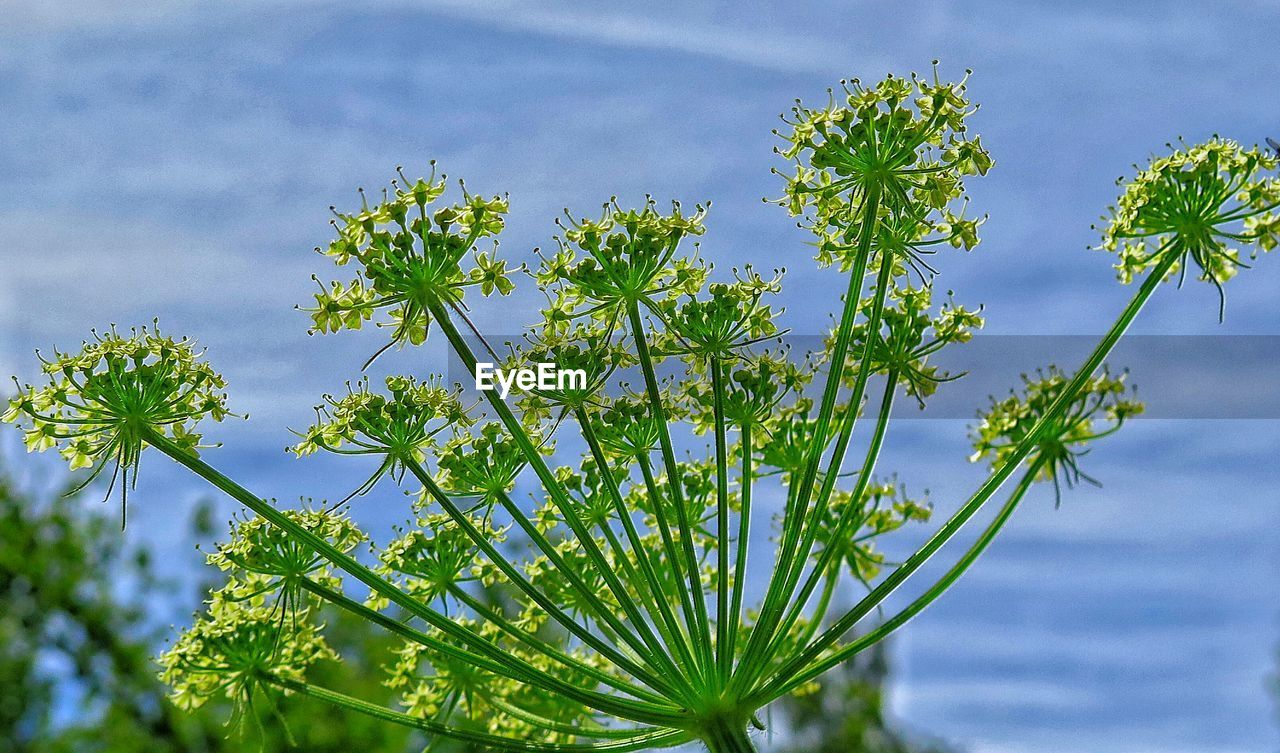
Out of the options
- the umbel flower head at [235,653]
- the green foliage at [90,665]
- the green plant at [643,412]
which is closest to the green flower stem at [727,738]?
the green plant at [643,412]

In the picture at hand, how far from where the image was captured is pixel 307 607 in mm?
7348

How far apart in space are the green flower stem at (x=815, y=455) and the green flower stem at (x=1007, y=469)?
9.3 inches

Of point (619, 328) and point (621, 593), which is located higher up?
point (619, 328)

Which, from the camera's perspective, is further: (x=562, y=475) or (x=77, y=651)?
(x=77, y=651)

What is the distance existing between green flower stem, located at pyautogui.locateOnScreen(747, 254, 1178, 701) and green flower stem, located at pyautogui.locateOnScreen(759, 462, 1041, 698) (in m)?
0.13

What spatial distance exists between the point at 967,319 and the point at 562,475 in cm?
275

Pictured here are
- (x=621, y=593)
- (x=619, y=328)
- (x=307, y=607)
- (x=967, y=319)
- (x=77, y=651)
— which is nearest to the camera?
(x=621, y=593)

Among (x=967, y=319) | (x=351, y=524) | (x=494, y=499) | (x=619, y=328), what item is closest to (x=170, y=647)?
(x=351, y=524)

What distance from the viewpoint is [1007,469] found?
598 centimetres

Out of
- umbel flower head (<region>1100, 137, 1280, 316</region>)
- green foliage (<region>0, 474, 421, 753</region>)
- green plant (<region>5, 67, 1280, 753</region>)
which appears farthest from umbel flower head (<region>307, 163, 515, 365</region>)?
green foliage (<region>0, 474, 421, 753</region>)

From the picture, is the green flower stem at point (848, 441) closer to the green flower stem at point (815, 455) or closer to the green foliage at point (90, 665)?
the green flower stem at point (815, 455)

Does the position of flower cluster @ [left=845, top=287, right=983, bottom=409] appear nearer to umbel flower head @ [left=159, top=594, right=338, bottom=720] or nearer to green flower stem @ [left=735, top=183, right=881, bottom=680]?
green flower stem @ [left=735, top=183, right=881, bottom=680]

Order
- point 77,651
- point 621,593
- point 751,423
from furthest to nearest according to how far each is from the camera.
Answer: point 77,651
point 751,423
point 621,593

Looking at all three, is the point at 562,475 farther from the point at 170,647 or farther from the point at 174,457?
the point at 170,647
